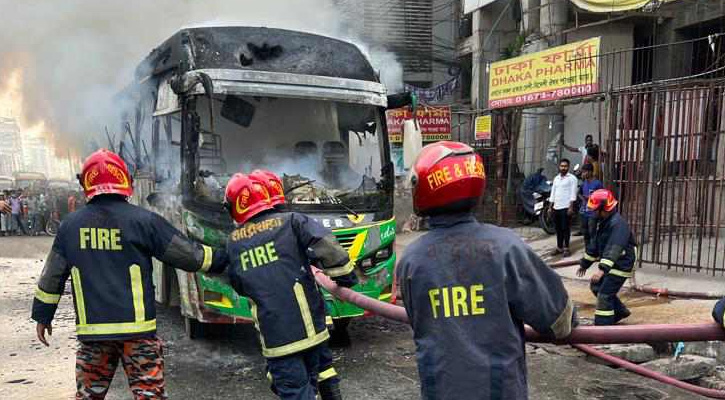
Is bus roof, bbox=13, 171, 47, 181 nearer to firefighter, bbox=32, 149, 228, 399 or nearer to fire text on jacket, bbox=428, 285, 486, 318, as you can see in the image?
firefighter, bbox=32, 149, 228, 399

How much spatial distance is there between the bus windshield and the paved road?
4.53 feet

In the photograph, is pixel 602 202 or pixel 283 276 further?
pixel 602 202

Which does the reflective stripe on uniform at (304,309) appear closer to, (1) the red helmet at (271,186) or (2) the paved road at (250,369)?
(1) the red helmet at (271,186)

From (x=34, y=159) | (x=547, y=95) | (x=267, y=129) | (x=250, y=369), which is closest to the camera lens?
(x=250, y=369)

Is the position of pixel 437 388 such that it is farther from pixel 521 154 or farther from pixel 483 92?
pixel 483 92

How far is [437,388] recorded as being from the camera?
1.85 meters

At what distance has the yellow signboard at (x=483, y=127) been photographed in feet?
38.8

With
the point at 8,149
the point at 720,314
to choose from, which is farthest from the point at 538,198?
the point at 8,149

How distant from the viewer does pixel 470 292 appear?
5.86 feet

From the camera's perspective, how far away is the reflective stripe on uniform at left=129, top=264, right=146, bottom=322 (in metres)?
3.05

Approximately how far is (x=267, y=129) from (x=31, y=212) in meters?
15.4

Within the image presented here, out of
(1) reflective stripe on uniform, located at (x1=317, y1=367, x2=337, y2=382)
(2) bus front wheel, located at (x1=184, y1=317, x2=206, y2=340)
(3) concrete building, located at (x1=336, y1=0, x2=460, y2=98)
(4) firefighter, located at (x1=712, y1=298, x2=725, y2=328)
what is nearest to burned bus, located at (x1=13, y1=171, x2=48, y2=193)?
(3) concrete building, located at (x1=336, y1=0, x2=460, y2=98)

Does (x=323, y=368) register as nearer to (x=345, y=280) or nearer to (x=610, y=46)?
(x=345, y=280)

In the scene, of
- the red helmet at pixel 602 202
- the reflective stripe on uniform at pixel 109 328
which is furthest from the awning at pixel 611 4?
the reflective stripe on uniform at pixel 109 328
